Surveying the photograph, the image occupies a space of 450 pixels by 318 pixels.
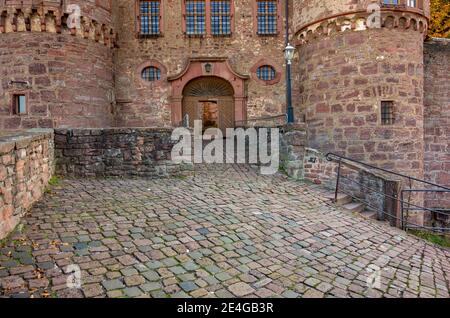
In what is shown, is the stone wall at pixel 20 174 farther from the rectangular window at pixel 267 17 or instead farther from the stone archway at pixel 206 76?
the rectangular window at pixel 267 17

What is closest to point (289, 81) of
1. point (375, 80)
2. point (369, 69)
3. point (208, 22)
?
point (369, 69)

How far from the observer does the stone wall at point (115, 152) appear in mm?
7605

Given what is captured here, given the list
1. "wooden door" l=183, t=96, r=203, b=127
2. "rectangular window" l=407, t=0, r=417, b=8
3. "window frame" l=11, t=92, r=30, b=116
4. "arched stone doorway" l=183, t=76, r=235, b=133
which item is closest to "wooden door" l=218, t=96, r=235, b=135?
"arched stone doorway" l=183, t=76, r=235, b=133

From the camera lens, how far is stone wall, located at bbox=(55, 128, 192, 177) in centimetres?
761

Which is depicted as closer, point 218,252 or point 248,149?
point 218,252

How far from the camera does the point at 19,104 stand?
1162 cm

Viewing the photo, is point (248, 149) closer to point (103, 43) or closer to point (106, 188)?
point (106, 188)

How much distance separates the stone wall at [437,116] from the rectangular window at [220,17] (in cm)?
868

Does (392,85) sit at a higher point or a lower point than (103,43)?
lower

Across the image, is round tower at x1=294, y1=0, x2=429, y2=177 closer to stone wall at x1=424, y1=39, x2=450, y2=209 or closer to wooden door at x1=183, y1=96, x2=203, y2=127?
stone wall at x1=424, y1=39, x2=450, y2=209

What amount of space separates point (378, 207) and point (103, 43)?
12010 mm

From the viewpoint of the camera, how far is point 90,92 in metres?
12.6

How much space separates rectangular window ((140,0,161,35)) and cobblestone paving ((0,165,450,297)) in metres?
10.2
